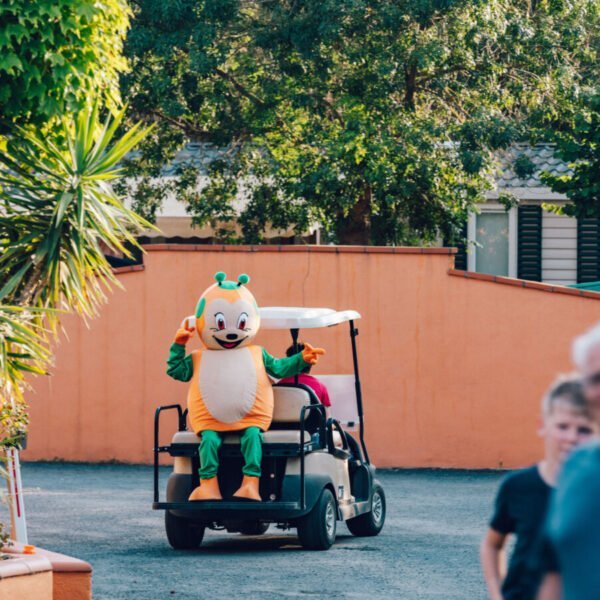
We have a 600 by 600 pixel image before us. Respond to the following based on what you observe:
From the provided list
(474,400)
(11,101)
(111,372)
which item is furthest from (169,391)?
(11,101)

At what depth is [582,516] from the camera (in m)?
2.62

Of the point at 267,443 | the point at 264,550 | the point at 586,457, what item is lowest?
the point at 264,550

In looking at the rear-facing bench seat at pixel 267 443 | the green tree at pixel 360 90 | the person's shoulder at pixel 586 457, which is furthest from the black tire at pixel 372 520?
the person's shoulder at pixel 586 457

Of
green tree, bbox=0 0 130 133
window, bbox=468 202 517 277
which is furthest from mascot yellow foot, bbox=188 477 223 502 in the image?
window, bbox=468 202 517 277

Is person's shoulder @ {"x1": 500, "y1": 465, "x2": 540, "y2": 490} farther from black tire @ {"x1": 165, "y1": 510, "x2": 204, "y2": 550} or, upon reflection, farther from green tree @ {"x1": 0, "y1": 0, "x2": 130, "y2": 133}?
black tire @ {"x1": 165, "y1": 510, "x2": 204, "y2": 550}

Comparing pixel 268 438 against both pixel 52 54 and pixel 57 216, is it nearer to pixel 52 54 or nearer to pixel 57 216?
pixel 57 216

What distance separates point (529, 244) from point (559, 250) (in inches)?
23.0

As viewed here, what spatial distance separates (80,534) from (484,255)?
14.6m

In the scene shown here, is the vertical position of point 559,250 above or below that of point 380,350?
above

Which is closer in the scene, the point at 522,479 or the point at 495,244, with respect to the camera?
the point at 522,479

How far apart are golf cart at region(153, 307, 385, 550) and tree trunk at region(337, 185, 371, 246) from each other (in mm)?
7992

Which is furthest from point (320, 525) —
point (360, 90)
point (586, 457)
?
point (360, 90)

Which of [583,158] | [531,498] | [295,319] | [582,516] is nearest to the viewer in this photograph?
[582,516]

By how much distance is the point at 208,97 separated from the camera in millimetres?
19375
